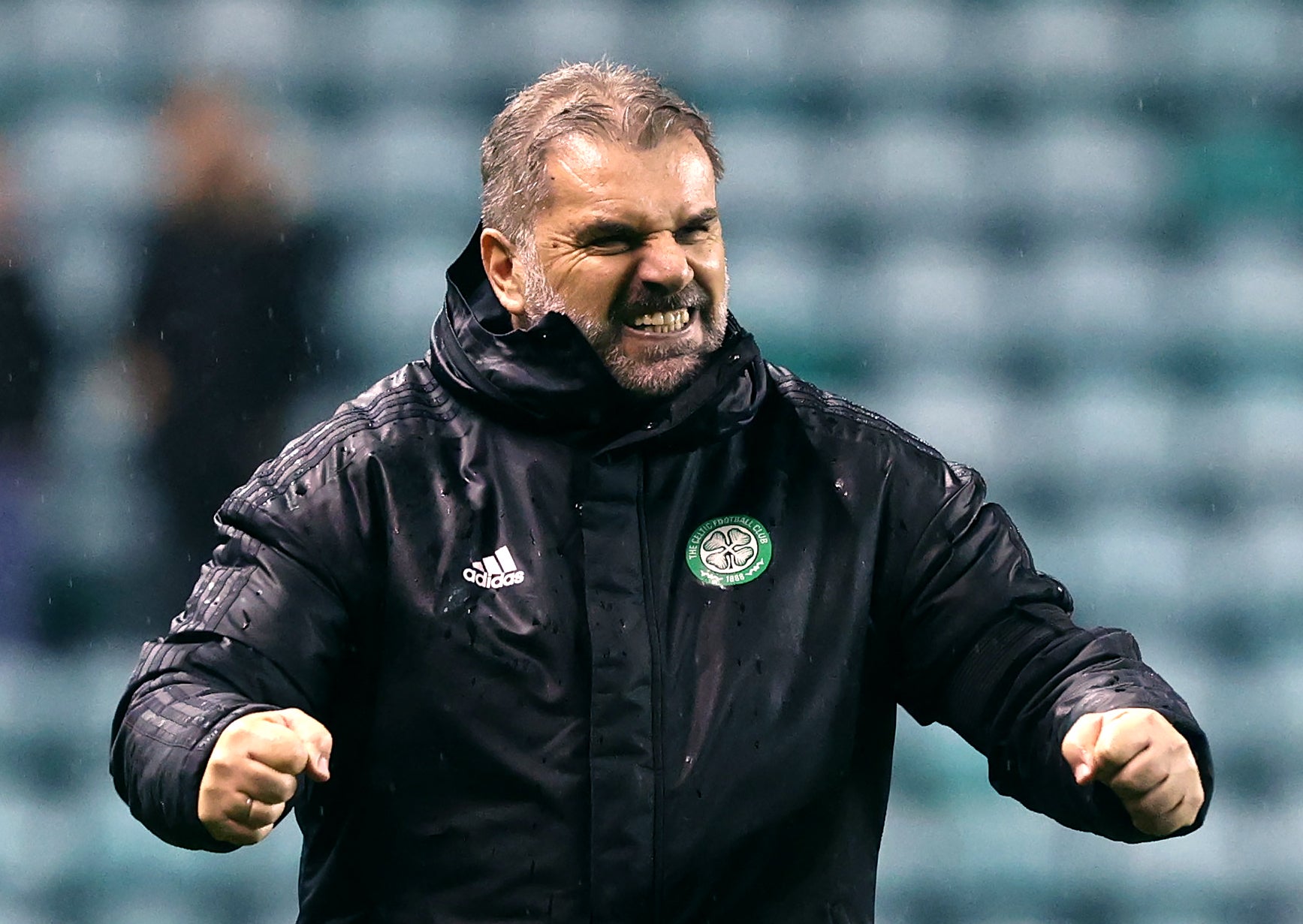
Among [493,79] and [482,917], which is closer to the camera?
[482,917]

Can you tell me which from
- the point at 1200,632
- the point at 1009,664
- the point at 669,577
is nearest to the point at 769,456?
the point at 669,577

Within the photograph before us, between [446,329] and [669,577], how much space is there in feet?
0.81

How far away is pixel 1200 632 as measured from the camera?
4.09m

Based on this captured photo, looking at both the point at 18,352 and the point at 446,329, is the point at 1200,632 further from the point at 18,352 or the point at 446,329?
the point at 446,329

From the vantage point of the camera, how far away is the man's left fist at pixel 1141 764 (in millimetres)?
1321

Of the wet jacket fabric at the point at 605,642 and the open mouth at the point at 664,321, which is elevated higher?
the open mouth at the point at 664,321

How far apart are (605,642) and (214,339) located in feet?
6.88

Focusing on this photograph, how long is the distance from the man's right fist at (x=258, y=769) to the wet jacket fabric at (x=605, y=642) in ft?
0.35

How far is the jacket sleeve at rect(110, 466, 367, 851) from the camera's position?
1325mm

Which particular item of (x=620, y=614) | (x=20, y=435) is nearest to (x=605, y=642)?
(x=620, y=614)

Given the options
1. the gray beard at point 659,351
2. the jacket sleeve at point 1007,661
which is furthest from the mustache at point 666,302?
the jacket sleeve at point 1007,661

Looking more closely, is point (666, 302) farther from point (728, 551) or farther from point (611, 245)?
point (728, 551)

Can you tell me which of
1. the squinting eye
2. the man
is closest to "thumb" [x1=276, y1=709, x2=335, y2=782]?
the man

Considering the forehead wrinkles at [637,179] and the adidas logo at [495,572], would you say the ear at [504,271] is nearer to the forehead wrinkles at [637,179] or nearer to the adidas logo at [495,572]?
the forehead wrinkles at [637,179]
